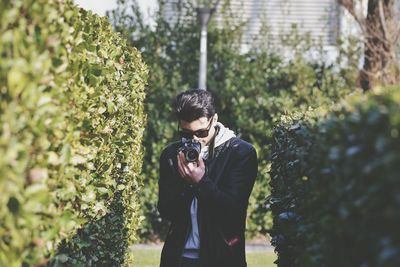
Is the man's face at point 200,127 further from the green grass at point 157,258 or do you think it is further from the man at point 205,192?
the green grass at point 157,258

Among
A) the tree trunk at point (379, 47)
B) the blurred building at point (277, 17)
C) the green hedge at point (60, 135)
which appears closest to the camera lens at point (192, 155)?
the green hedge at point (60, 135)

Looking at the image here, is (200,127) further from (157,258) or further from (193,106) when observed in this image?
(157,258)

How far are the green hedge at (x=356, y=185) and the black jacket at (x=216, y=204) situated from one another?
85 centimetres

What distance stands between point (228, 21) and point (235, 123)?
1.73 m

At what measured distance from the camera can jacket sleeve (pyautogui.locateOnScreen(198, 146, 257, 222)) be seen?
5.56 metres

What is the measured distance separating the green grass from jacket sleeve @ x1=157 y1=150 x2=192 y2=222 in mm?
5214

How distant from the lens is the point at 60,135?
171 inches

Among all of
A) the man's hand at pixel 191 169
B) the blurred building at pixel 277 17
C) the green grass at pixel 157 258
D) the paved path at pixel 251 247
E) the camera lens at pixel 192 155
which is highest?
the blurred building at pixel 277 17

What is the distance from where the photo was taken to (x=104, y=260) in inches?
267

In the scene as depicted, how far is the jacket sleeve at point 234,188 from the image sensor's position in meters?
5.56

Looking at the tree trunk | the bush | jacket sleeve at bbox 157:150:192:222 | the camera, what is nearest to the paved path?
the bush

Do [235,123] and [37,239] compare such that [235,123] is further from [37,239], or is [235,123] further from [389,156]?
[389,156]

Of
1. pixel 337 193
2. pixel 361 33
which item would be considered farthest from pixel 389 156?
pixel 361 33

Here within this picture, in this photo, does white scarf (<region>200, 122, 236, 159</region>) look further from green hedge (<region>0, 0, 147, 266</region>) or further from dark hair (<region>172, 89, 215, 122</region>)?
green hedge (<region>0, 0, 147, 266</region>)
